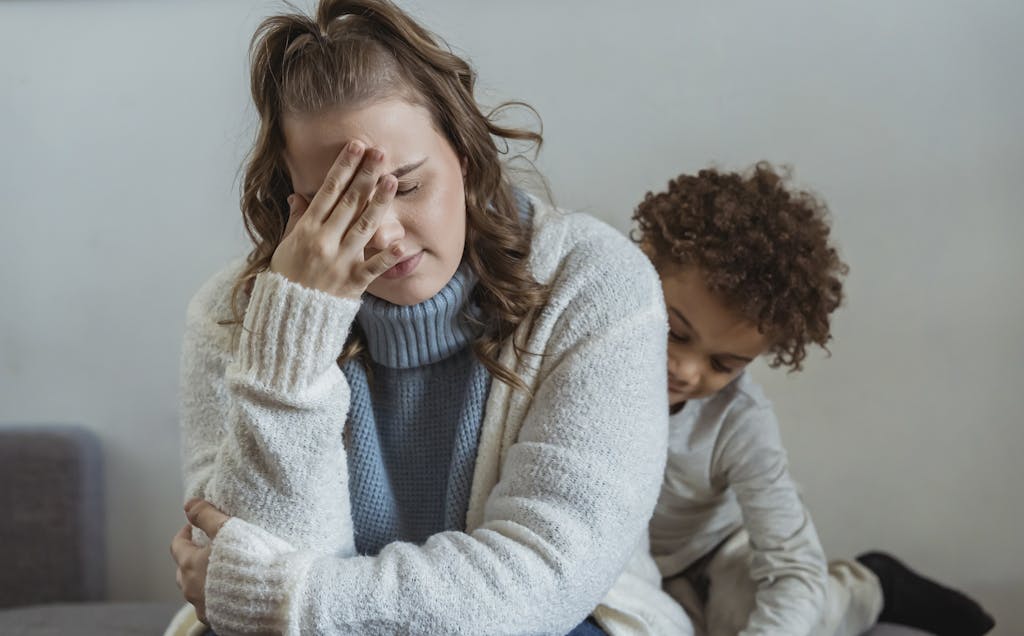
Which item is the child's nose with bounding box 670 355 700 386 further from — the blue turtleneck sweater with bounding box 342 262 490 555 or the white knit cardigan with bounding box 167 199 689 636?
the blue turtleneck sweater with bounding box 342 262 490 555

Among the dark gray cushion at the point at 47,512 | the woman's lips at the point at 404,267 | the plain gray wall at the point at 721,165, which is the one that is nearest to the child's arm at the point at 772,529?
the plain gray wall at the point at 721,165

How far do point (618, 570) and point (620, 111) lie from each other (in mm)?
712

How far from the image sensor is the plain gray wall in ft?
4.79

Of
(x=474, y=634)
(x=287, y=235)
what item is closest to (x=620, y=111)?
(x=287, y=235)

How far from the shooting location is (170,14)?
1549 millimetres

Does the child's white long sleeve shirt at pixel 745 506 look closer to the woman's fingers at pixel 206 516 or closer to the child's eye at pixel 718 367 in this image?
the child's eye at pixel 718 367

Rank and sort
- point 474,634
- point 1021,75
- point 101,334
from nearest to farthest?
point 474,634
point 1021,75
point 101,334

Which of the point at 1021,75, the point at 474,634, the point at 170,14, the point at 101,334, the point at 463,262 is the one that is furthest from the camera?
the point at 101,334

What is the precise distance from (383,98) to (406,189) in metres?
0.09

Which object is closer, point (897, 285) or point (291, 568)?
point (291, 568)

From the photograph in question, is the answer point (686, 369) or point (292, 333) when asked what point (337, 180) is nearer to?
point (292, 333)

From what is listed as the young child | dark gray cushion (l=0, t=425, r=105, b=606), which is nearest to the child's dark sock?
the young child

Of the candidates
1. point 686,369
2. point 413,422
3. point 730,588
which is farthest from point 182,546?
point 730,588

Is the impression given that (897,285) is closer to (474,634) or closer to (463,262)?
(463,262)
